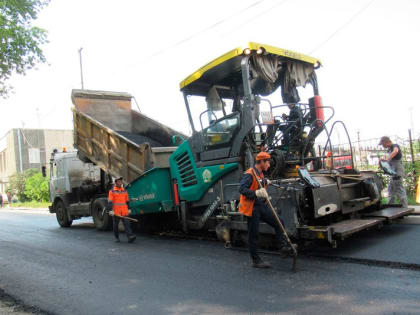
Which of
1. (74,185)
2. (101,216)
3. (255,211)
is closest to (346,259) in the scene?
(255,211)

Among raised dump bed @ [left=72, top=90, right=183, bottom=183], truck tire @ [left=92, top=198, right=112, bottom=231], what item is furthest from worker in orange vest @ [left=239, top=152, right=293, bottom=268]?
truck tire @ [left=92, top=198, right=112, bottom=231]

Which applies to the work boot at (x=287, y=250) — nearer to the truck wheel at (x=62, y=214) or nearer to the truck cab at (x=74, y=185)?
the truck cab at (x=74, y=185)

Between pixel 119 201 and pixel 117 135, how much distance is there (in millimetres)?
1644

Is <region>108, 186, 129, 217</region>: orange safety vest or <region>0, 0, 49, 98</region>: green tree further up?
<region>0, 0, 49, 98</region>: green tree

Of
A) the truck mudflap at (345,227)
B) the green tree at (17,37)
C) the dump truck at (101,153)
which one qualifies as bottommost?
the truck mudflap at (345,227)

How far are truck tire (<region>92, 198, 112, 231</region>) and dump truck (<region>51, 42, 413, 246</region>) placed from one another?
1894 millimetres

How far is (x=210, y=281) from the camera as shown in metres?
4.68

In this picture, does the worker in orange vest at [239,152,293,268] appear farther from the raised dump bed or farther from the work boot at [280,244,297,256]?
the raised dump bed

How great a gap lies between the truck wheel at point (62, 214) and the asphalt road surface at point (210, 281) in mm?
4523

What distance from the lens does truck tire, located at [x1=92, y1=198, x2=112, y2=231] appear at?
9.90 m

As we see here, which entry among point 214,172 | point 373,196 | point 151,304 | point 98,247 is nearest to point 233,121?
point 214,172

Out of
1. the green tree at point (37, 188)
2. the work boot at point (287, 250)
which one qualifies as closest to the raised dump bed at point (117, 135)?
the work boot at point (287, 250)

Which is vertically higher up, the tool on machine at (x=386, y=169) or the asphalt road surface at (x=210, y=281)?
the tool on machine at (x=386, y=169)

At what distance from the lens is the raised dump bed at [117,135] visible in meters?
8.42
